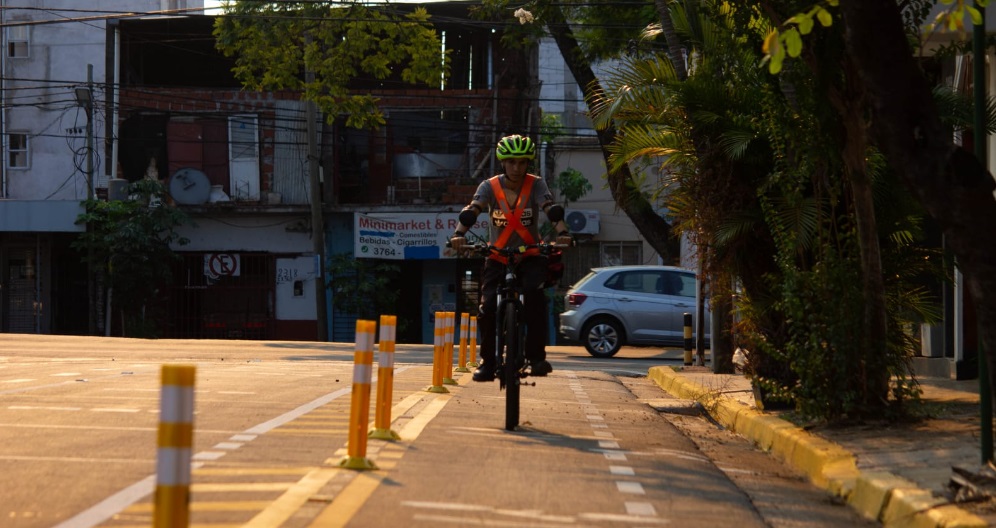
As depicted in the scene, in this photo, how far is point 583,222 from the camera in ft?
115

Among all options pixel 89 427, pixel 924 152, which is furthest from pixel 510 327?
pixel 924 152

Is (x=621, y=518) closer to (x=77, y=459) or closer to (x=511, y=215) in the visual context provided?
(x=77, y=459)

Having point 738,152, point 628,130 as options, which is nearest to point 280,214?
point 628,130

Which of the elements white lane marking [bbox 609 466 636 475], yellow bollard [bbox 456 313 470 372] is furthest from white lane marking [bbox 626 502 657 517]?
yellow bollard [bbox 456 313 470 372]

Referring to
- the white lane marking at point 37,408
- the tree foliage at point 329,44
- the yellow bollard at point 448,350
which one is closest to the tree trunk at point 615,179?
the tree foliage at point 329,44

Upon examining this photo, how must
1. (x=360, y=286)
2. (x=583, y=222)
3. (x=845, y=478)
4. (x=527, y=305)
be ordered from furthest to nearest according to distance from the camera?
(x=583, y=222) < (x=360, y=286) < (x=527, y=305) < (x=845, y=478)

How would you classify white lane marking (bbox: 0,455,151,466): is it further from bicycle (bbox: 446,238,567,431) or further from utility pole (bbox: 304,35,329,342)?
utility pole (bbox: 304,35,329,342)

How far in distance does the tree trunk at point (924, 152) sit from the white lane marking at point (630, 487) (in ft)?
6.13

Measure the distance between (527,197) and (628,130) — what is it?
4.61 meters

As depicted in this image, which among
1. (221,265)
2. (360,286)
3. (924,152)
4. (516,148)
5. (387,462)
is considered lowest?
(387,462)

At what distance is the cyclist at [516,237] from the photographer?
921 centimetres

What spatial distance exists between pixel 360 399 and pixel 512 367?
2378 mm

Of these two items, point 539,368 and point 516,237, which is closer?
point 539,368

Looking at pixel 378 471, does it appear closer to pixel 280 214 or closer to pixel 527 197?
pixel 527 197
